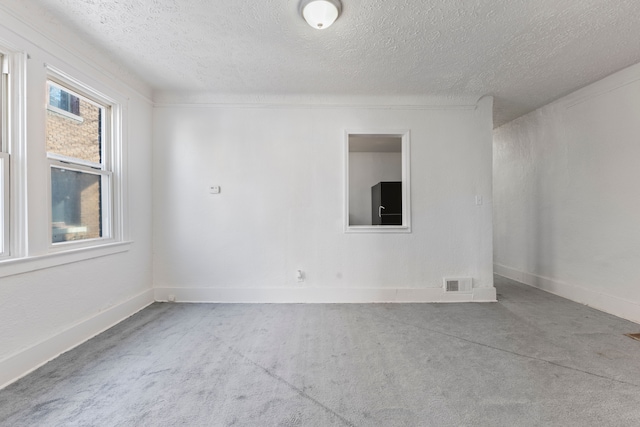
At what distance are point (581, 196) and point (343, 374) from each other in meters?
3.41

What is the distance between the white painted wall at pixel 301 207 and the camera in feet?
10.7

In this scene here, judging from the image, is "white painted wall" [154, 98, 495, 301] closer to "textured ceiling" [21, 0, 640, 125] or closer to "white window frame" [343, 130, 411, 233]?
"white window frame" [343, 130, 411, 233]

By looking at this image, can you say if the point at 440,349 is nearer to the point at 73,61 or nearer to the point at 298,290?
the point at 298,290

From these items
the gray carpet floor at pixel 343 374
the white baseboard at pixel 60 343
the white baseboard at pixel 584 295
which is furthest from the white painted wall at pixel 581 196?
the white baseboard at pixel 60 343

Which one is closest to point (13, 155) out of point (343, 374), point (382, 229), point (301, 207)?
point (301, 207)

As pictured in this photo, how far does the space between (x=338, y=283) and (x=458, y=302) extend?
4.70 feet

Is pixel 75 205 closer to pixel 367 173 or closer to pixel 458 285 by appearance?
pixel 458 285

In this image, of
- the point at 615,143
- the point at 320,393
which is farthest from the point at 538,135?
the point at 320,393

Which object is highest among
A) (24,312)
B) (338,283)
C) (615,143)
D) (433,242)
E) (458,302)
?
(615,143)

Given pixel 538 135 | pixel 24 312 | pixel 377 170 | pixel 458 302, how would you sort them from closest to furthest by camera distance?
pixel 24 312 < pixel 458 302 < pixel 538 135 < pixel 377 170

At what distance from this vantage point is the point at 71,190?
2283 millimetres

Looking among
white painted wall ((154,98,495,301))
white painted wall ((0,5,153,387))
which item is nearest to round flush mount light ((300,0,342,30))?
white painted wall ((154,98,495,301))

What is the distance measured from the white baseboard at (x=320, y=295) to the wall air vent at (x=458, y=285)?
50 mm

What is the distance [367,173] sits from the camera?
600cm
